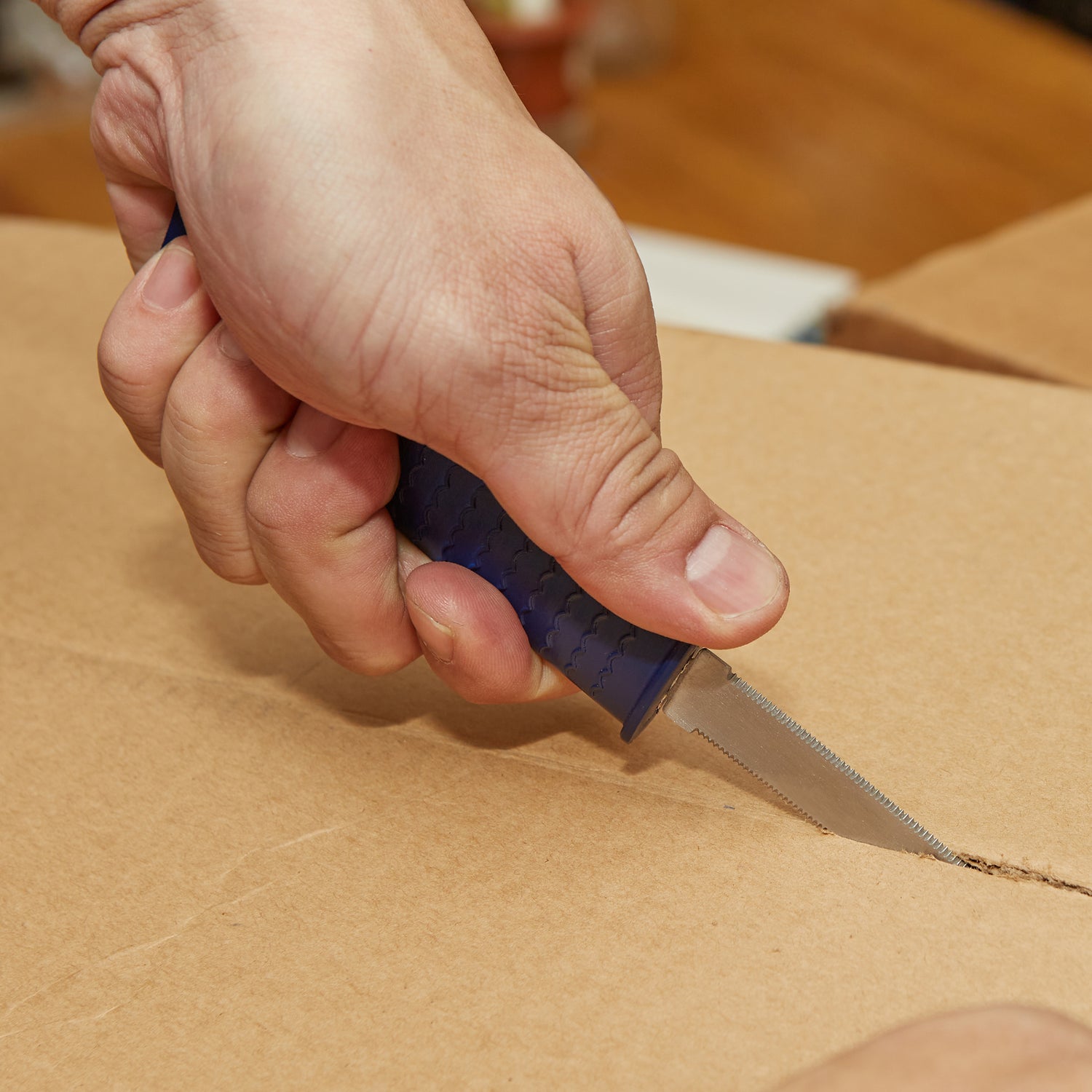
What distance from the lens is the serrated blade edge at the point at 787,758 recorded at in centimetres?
43

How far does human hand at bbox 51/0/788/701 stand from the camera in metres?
0.38

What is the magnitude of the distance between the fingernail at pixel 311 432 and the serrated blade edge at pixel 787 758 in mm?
160

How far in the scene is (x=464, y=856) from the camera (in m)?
0.45

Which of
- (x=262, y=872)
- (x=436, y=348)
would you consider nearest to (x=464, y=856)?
(x=262, y=872)

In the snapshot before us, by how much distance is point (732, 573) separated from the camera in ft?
1.38

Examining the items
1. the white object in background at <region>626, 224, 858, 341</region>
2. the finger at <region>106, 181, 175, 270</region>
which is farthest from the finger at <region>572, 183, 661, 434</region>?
the white object in background at <region>626, 224, 858, 341</region>

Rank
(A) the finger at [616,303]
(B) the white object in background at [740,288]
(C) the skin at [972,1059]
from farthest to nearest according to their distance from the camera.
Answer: (B) the white object in background at [740,288] < (A) the finger at [616,303] < (C) the skin at [972,1059]

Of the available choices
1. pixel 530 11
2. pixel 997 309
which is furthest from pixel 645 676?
pixel 530 11

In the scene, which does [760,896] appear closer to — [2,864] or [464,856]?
[464,856]

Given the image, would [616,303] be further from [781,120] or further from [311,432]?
[781,120]

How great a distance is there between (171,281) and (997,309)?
515mm

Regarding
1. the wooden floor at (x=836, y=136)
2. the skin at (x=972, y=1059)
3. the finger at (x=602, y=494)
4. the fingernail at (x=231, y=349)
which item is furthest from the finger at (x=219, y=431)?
the wooden floor at (x=836, y=136)

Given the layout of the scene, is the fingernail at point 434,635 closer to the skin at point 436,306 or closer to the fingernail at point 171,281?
the skin at point 436,306

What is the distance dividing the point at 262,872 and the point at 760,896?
0.18 metres
